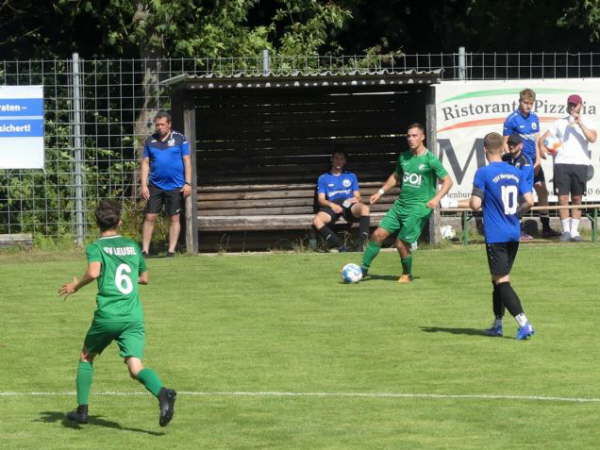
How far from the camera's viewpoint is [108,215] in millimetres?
10008

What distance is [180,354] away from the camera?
13.0m

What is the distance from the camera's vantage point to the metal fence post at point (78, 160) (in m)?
22.4

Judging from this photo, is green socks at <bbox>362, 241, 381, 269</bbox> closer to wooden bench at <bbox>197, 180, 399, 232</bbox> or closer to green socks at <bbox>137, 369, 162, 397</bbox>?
wooden bench at <bbox>197, 180, 399, 232</bbox>

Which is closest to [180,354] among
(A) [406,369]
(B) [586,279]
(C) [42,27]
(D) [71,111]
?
(A) [406,369]

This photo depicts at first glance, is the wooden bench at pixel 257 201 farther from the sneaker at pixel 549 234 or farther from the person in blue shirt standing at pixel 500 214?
the person in blue shirt standing at pixel 500 214

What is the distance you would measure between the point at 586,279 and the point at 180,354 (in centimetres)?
641

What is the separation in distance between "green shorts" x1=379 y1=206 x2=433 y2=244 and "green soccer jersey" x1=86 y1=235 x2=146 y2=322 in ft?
25.3

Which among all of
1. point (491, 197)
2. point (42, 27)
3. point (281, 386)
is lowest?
point (281, 386)

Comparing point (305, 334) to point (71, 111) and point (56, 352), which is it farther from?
point (71, 111)

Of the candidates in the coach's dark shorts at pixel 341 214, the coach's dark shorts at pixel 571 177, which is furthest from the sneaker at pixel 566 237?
the coach's dark shorts at pixel 341 214

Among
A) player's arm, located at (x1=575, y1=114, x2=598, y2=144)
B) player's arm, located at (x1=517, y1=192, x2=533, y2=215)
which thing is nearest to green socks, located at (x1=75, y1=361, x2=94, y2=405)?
player's arm, located at (x1=517, y1=192, x2=533, y2=215)

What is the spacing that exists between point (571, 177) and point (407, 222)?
5.74 m

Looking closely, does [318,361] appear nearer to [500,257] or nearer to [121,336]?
[500,257]

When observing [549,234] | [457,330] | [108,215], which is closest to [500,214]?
[457,330]
